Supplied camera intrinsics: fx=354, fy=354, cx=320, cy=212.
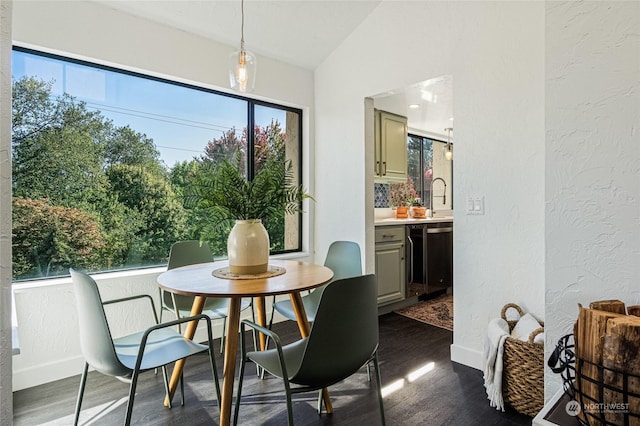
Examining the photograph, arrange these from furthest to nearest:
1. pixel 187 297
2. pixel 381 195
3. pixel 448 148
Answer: pixel 448 148 < pixel 381 195 < pixel 187 297

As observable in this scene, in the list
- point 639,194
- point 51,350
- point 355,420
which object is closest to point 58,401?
point 51,350

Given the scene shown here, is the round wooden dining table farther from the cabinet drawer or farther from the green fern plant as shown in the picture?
the cabinet drawer

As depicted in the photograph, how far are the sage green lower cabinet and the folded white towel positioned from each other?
152cm

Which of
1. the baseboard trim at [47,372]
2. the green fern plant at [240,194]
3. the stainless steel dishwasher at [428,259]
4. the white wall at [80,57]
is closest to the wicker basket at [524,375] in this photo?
the green fern plant at [240,194]

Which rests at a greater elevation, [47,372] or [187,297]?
[187,297]

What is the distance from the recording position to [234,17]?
2.85m

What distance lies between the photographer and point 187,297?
2486 millimetres

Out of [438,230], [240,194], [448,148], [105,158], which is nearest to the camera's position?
[240,194]

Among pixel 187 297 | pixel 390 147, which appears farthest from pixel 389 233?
pixel 187 297

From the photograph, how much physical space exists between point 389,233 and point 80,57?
9.66ft

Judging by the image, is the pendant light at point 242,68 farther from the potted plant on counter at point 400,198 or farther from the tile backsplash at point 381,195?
the potted plant on counter at point 400,198

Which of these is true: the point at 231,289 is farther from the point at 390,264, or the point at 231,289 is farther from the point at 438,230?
the point at 438,230

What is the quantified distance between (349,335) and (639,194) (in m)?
1.13

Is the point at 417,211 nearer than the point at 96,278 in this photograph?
No
